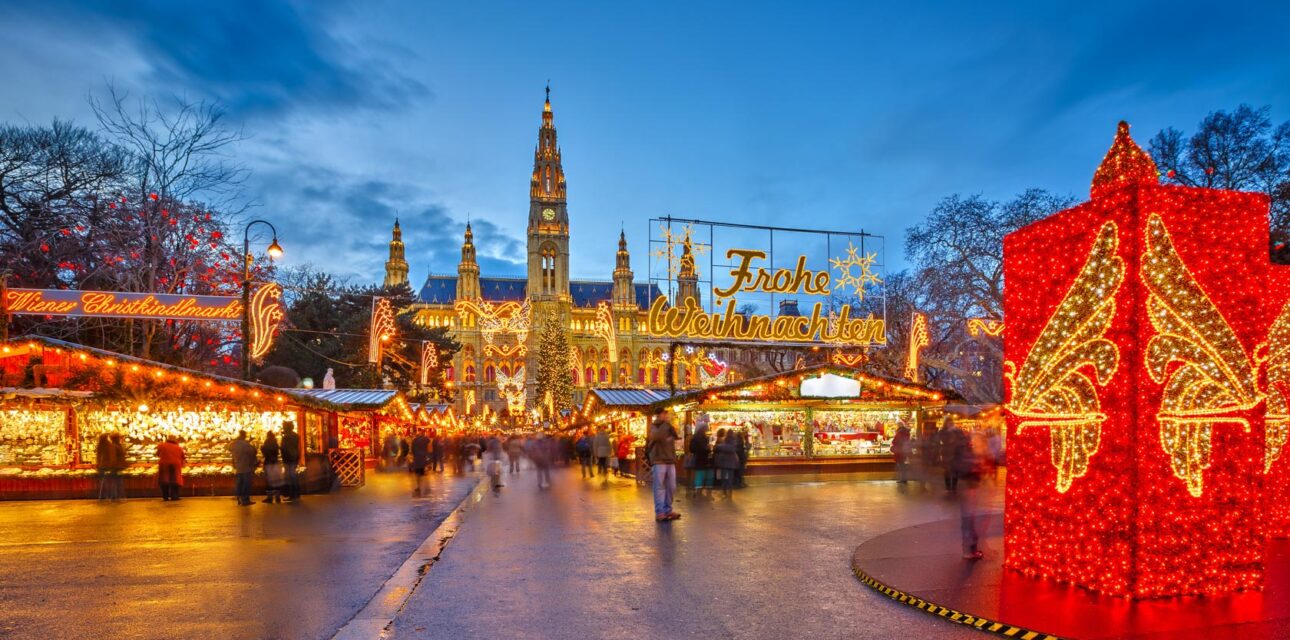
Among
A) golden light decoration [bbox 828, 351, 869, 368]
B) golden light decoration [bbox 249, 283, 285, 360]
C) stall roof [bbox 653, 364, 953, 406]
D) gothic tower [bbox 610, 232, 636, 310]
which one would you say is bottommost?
stall roof [bbox 653, 364, 953, 406]

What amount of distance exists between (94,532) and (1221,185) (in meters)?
31.5

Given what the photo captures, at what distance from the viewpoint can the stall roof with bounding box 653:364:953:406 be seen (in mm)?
20734

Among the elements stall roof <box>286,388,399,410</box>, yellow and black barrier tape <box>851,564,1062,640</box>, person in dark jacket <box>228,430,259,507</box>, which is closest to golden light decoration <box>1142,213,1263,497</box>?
yellow and black barrier tape <box>851,564,1062,640</box>

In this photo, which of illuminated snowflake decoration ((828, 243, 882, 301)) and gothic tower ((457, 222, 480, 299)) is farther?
gothic tower ((457, 222, 480, 299))

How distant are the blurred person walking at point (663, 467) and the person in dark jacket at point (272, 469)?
26.6 feet

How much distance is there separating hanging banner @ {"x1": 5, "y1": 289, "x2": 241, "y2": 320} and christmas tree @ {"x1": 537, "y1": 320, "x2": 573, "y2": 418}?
67.0 meters

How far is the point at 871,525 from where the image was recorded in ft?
37.2

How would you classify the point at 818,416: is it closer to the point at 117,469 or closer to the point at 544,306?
the point at 117,469

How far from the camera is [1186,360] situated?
21.5 ft

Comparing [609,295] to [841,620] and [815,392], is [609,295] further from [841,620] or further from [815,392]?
[841,620]

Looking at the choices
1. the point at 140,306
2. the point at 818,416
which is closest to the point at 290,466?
the point at 140,306

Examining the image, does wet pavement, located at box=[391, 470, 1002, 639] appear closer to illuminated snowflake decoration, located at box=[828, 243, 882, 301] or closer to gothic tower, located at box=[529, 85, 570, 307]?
illuminated snowflake decoration, located at box=[828, 243, 882, 301]

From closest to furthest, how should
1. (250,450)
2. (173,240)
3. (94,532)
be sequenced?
(94,532), (250,450), (173,240)

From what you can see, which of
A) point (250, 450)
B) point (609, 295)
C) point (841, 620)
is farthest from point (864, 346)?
point (609, 295)
